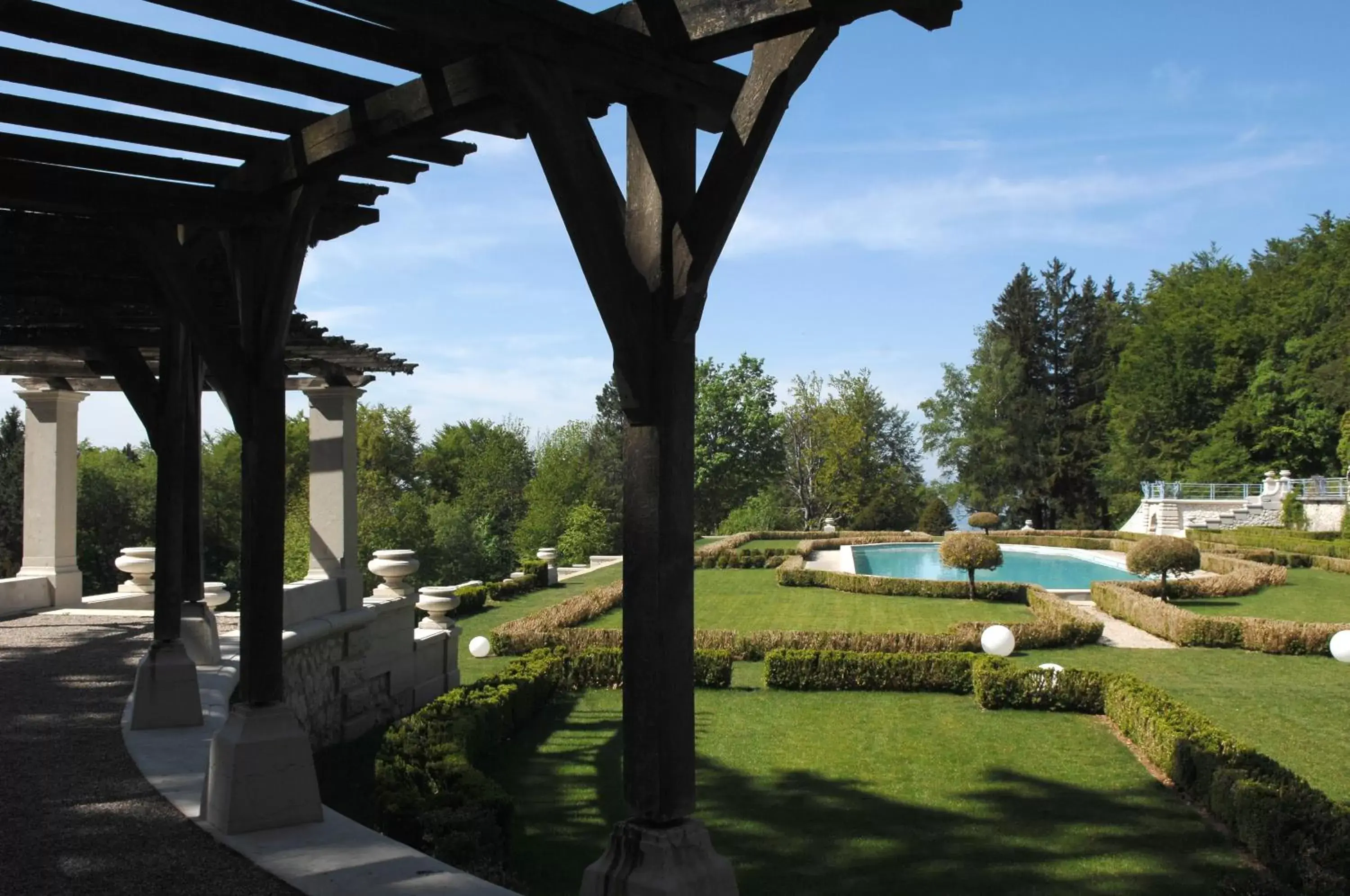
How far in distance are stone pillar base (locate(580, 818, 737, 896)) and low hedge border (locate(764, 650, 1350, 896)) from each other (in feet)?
16.2

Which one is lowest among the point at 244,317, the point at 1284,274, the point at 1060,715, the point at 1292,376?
the point at 1060,715

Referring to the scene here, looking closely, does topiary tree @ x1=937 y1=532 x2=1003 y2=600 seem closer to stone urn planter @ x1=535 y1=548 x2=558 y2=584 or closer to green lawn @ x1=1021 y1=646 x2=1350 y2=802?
green lawn @ x1=1021 y1=646 x2=1350 y2=802

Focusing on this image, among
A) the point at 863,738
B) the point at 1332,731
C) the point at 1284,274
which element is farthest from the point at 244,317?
the point at 1284,274

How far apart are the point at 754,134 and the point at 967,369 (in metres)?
54.2

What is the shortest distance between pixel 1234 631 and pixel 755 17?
Answer: 15507 mm

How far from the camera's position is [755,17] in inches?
122

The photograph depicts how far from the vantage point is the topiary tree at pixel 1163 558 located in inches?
804

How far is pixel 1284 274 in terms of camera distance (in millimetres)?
46781

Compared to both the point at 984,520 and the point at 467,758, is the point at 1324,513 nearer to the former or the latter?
the point at 984,520

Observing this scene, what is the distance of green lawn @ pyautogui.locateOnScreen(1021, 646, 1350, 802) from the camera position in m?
9.88

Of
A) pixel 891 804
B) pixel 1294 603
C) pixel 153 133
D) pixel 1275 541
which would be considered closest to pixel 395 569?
pixel 891 804

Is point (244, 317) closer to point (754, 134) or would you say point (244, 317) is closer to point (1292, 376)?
point (754, 134)

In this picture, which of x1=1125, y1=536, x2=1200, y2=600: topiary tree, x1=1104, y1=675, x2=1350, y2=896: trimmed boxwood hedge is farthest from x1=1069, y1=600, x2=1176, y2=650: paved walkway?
x1=1104, y1=675, x2=1350, y2=896: trimmed boxwood hedge

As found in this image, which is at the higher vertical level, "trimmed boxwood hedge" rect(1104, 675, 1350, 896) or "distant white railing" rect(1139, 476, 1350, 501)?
"distant white railing" rect(1139, 476, 1350, 501)
